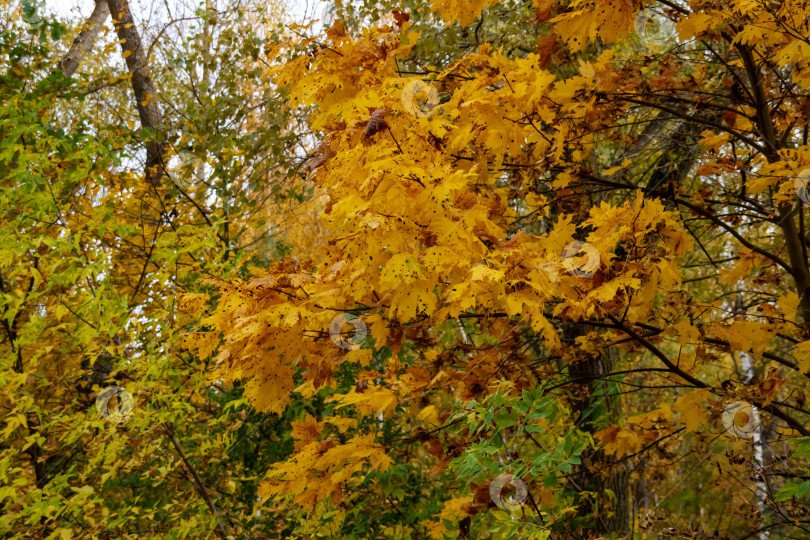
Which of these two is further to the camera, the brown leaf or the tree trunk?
the tree trunk

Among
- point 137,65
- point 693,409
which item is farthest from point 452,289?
point 137,65

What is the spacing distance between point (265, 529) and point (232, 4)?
16.9ft

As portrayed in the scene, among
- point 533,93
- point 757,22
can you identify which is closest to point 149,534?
point 533,93

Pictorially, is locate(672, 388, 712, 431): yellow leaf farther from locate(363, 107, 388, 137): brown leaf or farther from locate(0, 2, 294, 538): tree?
locate(0, 2, 294, 538): tree

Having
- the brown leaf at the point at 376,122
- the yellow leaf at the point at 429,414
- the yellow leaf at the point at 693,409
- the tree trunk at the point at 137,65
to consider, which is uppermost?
the tree trunk at the point at 137,65

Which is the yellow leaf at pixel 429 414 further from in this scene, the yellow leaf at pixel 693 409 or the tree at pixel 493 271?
the yellow leaf at pixel 693 409

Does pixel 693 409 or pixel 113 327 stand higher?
pixel 113 327

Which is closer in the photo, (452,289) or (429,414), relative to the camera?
(452,289)

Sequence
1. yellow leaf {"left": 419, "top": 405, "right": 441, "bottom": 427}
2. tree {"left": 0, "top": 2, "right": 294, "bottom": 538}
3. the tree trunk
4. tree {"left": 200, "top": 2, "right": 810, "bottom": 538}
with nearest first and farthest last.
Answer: tree {"left": 200, "top": 2, "right": 810, "bottom": 538} < yellow leaf {"left": 419, "top": 405, "right": 441, "bottom": 427} < tree {"left": 0, "top": 2, "right": 294, "bottom": 538} < the tree trunk

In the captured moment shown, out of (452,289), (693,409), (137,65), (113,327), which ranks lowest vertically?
(693,409)

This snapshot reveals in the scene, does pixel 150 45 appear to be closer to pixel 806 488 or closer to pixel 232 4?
pixel 232 4

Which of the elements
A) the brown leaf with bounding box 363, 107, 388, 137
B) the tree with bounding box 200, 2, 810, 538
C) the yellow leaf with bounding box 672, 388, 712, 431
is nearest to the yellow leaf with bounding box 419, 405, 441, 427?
the tree with bounding box 200, 2, 810, 538

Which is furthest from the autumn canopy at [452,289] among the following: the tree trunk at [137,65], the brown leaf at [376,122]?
the tree trunk at [137,65]

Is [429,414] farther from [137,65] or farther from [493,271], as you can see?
[137,65]
